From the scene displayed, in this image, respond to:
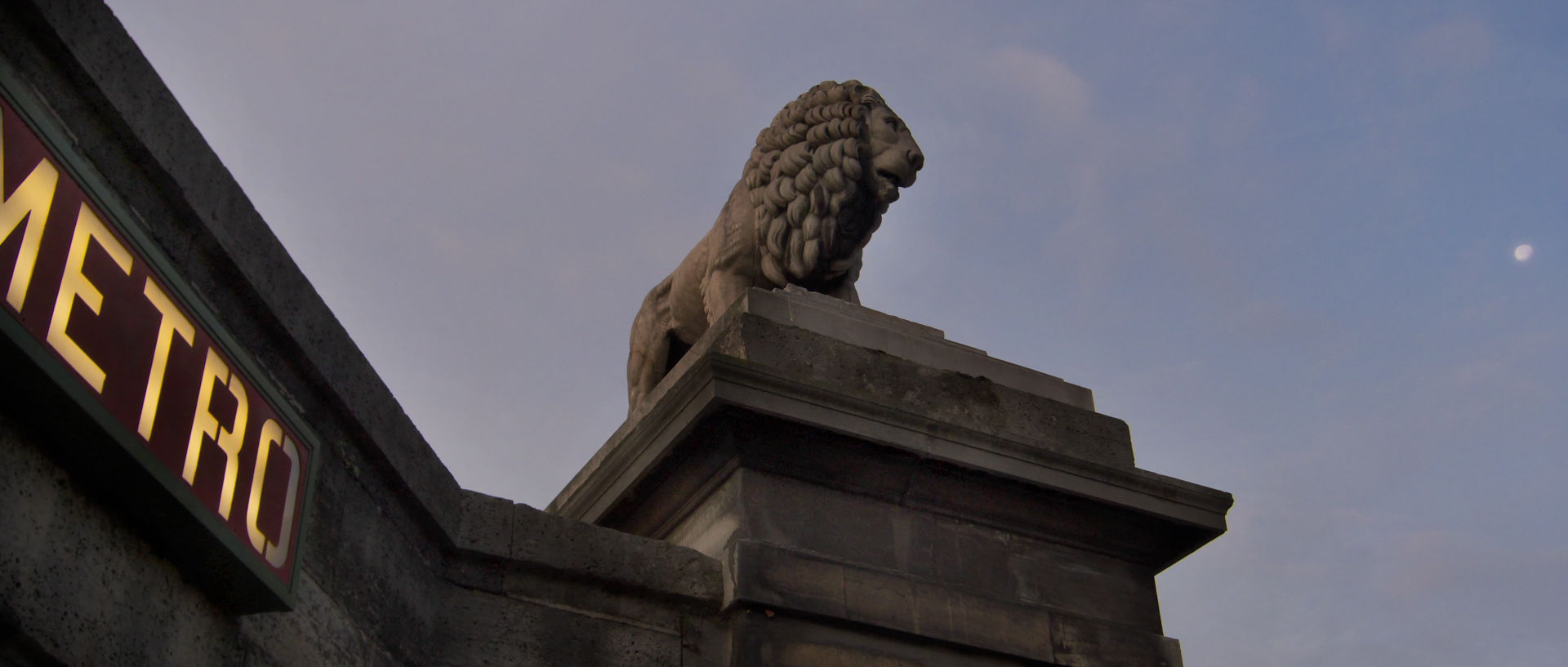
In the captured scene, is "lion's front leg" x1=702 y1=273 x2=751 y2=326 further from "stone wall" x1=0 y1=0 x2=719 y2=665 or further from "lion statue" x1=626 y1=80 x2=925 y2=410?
"stone wall" x1=0 y1=0 x2=719 y2=665

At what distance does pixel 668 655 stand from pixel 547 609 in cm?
44

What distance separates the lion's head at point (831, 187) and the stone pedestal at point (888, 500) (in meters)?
1.01

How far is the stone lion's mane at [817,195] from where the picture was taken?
23.7 ft

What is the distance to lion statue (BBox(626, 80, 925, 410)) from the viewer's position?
7.27m

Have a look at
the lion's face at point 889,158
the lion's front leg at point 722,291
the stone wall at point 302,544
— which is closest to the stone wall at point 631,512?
the stone wall at point 302,544

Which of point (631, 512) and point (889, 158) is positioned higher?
point (889, 158)

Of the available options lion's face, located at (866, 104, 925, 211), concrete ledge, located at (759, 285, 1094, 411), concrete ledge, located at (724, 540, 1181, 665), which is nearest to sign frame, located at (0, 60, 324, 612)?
concrete ledge, located at (724, 540, 1181, 665)

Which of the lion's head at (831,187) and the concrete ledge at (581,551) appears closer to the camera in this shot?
the concrete ledge at (581,551)

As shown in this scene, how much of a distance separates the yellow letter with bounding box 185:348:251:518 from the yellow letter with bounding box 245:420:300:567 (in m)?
0.08

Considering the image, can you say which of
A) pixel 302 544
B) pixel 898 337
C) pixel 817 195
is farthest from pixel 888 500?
pixel 302 544

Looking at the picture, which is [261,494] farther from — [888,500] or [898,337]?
[898,337]

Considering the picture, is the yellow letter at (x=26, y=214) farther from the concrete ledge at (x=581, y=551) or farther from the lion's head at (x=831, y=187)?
the lion's head at (x=831, y=187)

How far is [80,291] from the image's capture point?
2807mm

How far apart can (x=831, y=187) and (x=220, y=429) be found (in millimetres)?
4456
